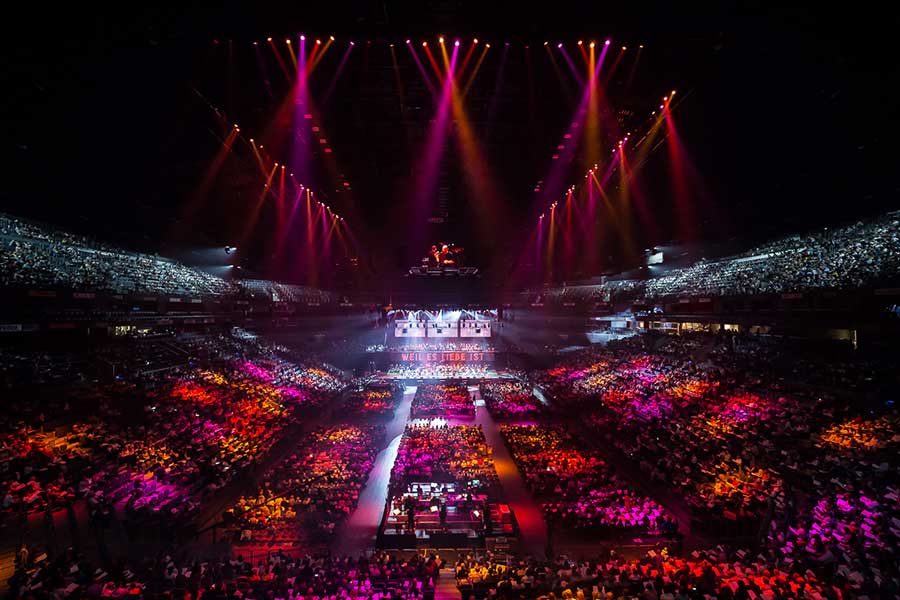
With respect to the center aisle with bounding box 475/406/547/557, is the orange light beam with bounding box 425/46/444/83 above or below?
above

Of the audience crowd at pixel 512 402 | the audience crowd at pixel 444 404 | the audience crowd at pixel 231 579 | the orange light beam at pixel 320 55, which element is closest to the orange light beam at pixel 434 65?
the orange light beam at pixel 320 55

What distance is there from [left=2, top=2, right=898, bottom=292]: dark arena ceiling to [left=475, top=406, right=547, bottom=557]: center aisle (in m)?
11.0

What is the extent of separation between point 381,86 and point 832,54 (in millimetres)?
9608

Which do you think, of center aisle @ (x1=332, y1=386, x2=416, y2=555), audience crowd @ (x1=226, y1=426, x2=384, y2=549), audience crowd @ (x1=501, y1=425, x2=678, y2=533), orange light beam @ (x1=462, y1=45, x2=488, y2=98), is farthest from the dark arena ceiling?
center aisle @ (x1=332, y1=386, x2=416, y2=555)

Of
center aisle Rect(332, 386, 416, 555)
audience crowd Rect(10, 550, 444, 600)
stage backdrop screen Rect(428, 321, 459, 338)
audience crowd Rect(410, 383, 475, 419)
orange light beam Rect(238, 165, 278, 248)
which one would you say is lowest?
audience crowd Rect(10, 550, 444, 600)

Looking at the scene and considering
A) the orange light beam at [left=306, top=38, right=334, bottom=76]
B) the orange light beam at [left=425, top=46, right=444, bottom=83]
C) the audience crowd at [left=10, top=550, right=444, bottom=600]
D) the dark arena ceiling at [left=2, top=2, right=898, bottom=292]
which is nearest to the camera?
the audience crowd at [left=10, top=550, right=444, bottom=600]

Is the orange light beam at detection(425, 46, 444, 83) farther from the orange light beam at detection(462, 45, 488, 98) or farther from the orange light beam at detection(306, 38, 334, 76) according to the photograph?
the orange light beam at detection(306, 38, 334, 76)

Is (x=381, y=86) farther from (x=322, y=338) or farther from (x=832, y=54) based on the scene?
(x=322, y=338)

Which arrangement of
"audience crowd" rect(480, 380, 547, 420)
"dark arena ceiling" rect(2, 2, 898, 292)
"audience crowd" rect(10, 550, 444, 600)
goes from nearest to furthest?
"audience crowd" rect(10, 550, 444, 600) < "dark arena ceiling" rect(2, 2, 898, 292) < "audience crowd" rect(480, 380, 547, 420)

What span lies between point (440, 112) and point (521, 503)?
11.3 meters

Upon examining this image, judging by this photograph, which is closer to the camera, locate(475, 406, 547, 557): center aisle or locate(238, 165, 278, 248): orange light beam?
locate(475, 406, 547, 557): center aisle

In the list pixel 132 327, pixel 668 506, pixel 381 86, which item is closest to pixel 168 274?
pixel 132 327

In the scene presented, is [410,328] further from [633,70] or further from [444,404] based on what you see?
[633,70]

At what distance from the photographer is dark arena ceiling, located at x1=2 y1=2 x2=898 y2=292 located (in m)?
8.73
